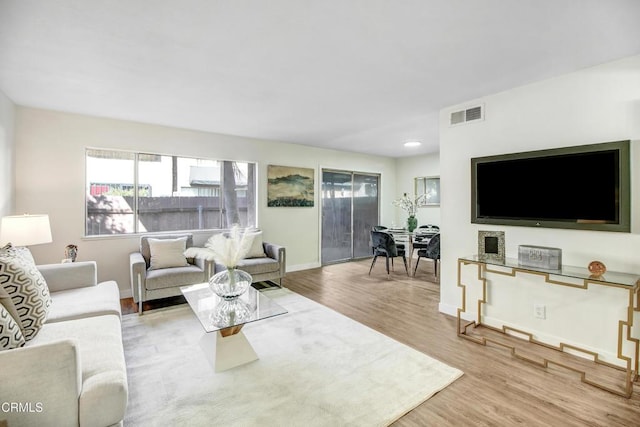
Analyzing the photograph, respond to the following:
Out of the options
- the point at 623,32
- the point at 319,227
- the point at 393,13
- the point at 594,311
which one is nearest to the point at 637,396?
the point at 594,311

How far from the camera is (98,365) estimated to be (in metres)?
1.57

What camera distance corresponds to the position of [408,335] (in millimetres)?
2904

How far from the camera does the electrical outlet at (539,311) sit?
2.71 metres

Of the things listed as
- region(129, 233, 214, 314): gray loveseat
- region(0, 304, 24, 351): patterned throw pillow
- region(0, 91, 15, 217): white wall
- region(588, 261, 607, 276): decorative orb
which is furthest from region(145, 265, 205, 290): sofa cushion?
region(588, 261, 607, 276): decorative orb

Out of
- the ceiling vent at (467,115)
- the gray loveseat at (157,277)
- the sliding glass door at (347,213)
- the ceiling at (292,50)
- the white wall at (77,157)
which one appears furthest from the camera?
the sliding glass door at (347,213)

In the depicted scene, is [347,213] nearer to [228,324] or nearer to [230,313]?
[230,313]

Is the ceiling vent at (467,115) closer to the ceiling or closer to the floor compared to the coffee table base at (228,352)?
closer to the ceiling

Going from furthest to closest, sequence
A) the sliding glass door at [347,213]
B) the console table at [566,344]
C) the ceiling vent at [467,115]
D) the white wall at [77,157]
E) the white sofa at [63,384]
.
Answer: the sliding glass door at [347,213], the white wall at [77,157], the ceiling vent at [467,115], the console table at [566,344], the white sofa at [63,384]

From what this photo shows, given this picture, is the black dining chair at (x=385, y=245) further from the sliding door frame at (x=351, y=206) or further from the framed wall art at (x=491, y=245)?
the framed wall art at (x=491, y=245)

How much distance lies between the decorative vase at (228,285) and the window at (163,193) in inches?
94.7

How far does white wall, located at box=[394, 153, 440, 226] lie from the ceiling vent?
3303mm

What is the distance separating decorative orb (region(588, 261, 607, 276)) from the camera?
224 centimetres

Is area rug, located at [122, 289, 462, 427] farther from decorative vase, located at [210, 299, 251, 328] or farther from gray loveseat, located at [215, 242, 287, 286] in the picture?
gray loveseat, located at [215, 242, 287, 286]

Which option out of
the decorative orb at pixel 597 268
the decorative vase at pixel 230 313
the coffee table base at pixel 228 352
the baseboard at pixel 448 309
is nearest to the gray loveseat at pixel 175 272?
the decorative vase at pixel 230 313
